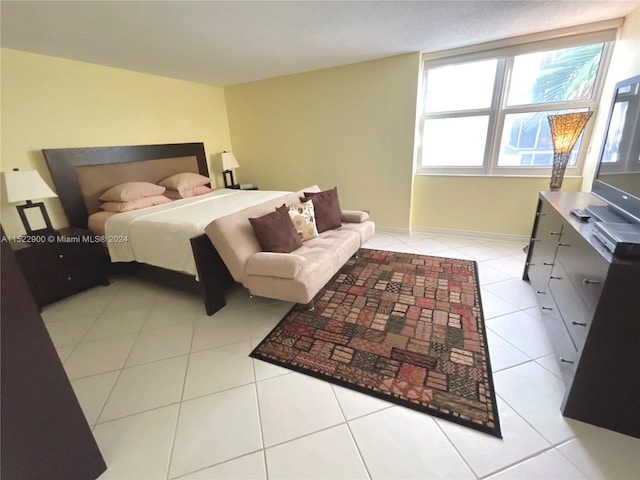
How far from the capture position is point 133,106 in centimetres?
335

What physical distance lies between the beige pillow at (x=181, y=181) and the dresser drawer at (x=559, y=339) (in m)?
3.83

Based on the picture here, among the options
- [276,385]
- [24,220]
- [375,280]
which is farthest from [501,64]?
[24,220]

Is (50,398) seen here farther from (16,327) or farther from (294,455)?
(294,455)

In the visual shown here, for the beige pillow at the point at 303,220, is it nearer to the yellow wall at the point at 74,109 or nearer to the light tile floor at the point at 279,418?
the light tile floor at the point at 279,418

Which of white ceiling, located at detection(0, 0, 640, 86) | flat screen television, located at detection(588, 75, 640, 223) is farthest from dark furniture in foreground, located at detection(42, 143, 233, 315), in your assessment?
flat screen television, located at detection(588, 75, 640, 223)

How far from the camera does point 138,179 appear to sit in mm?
3393

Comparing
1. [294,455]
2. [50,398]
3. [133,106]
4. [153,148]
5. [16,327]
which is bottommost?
[294,455]

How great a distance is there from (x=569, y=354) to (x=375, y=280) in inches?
57.9

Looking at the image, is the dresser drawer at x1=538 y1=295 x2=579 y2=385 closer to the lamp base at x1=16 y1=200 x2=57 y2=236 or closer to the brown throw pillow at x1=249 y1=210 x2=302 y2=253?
the brown throw pillow at x1=249 y1=210 x2=302 y2=253

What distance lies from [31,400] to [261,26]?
275 cm

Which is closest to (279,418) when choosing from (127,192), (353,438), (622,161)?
(353,438)

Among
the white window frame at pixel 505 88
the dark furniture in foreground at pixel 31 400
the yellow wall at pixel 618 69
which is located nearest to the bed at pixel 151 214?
the dark furniture in foreground at pixel 31 400

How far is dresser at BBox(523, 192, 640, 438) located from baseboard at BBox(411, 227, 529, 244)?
2.02m

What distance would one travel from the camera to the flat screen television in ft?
4.71
